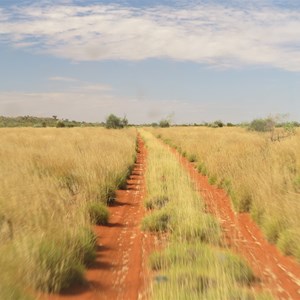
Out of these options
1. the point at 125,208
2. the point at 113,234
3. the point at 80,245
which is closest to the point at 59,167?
the point at 125,208

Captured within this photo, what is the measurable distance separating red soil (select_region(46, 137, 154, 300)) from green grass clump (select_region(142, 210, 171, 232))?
20 centimetres

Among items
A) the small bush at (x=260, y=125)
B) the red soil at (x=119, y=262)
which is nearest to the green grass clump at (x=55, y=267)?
the red soil at (x=119, y=262)

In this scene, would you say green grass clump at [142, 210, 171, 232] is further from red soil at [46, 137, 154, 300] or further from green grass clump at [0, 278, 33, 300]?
green grass clump at [0, 278, 33, 300]

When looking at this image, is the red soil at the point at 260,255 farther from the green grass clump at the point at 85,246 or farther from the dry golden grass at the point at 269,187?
the green grass clump at the point at 85,246

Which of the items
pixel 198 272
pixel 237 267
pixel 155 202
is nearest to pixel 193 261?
pixel 198 272

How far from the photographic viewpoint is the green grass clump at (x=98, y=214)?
28.5 feet

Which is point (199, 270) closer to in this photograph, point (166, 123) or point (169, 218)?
point (169, 218)

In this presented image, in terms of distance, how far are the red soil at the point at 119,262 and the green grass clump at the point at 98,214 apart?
0.16 metres

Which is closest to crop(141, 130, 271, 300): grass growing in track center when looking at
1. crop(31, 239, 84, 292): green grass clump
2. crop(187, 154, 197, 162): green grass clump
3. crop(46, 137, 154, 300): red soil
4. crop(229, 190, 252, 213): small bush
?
crop(46, 137, 154, 300): red soil

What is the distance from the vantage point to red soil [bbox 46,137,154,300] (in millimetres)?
5109

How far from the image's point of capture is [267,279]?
5.66m

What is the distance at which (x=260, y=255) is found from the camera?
682cm

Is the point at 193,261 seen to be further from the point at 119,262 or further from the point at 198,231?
the point at 198,231

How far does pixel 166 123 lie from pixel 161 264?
101517 mm
